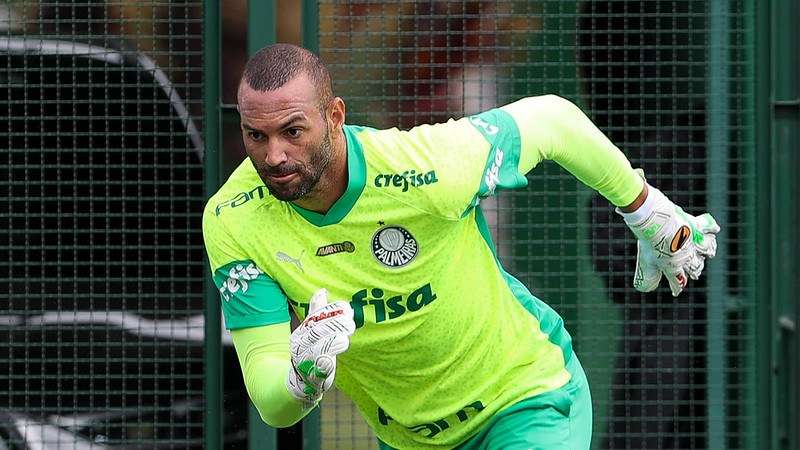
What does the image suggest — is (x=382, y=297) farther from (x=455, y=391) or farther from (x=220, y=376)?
(x=220, y=376)

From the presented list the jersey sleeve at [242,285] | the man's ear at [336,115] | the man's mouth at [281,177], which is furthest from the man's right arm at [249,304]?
the man's ear at [336,115]

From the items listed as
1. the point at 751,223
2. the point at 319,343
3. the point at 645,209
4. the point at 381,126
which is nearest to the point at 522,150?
the point at 645,209

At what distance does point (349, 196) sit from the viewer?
3.82m

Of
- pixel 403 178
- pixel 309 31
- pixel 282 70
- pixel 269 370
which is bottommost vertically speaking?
pixel 269 370

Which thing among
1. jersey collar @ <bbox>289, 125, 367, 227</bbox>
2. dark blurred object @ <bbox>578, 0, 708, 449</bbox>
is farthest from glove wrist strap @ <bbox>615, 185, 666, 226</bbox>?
dark blurred object @ <bbox>578, 0, 708, 449</bbox>

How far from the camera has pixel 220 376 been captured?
18.8ft

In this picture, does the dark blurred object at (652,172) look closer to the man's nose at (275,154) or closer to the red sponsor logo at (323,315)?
the man's nose at (275,154)

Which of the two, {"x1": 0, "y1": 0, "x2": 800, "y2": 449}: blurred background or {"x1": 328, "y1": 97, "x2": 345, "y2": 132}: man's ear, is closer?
{"x1": 328, "y1": 97, "x2": 345, "y2": 132}: man's ear

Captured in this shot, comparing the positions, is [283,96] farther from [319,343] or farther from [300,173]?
[319,343]

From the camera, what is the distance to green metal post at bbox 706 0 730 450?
229 inches

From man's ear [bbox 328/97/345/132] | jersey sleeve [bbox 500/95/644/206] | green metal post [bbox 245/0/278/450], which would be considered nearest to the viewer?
man's ear [bbox 328/97/345/132]

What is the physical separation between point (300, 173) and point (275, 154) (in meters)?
0.08
